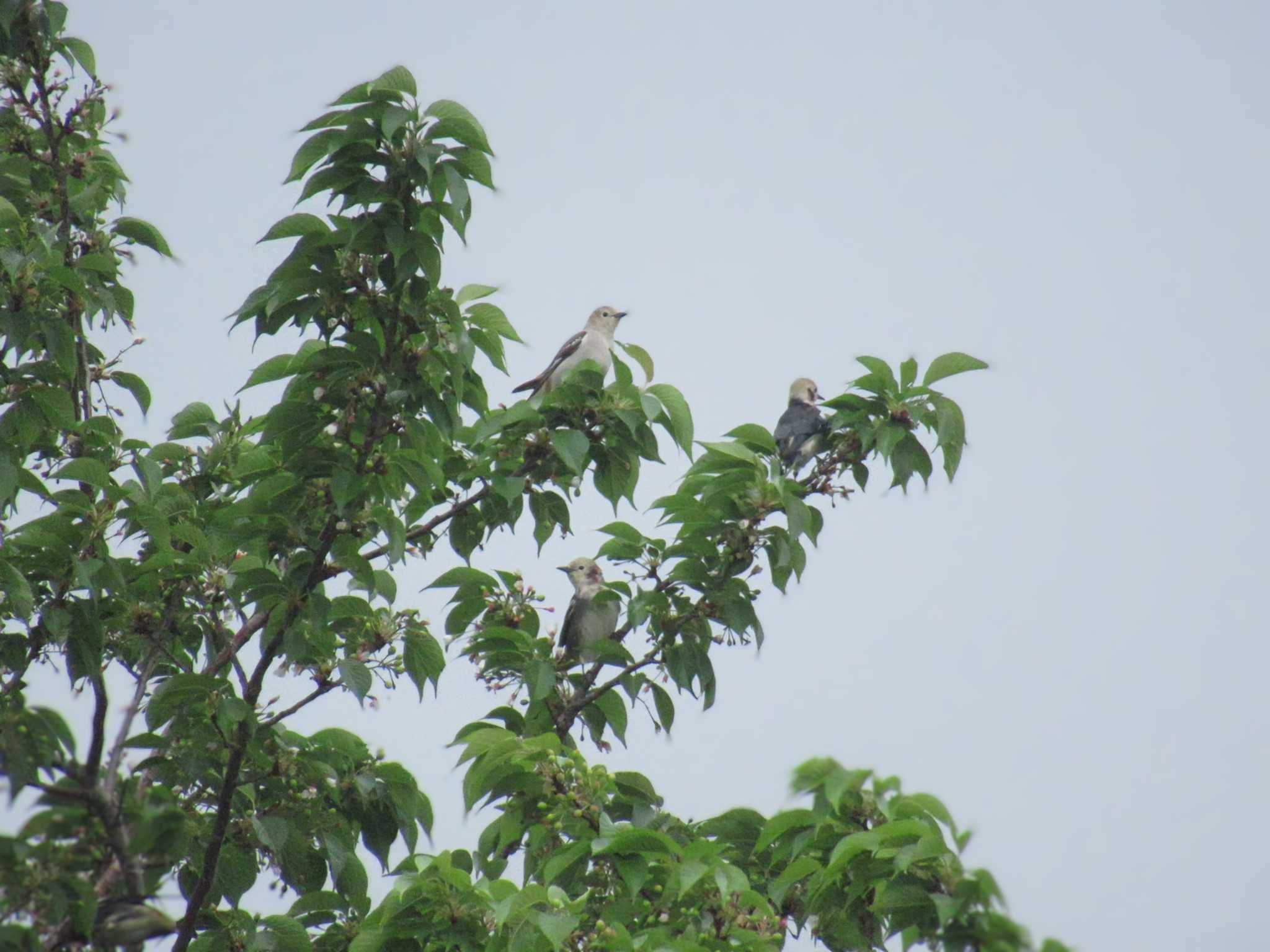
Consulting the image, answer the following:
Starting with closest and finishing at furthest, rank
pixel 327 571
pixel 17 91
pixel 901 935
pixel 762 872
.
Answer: pixel 901 935, pixel 327 571, pixel 762 872, pixel 17 91

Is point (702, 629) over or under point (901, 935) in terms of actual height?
over

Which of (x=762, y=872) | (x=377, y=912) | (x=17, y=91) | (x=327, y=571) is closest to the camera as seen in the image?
(x=377, y=912)

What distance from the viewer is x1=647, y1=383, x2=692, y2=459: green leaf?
222 inches

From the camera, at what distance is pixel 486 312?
5613mm

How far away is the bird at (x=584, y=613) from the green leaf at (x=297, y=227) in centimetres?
452

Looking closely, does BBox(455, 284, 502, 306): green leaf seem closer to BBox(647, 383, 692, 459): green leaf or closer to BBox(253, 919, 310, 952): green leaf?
BBox(647, 383, 692, 459): green leaf

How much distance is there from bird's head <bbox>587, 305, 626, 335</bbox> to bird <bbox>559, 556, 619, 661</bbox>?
2.05 metres

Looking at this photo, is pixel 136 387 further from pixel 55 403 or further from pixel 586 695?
pixel 586 695

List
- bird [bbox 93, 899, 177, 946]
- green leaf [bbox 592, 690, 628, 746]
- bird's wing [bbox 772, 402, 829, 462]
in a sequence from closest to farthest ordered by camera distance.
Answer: bird [bbox 93, 899, 177, 946], green leaf [bbox 592, 690, 628, 746], bird's wing [bbox 772, 402, 829, 462]

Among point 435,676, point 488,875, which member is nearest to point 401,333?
point 435,676

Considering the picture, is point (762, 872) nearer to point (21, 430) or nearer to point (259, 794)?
point (259, 794)

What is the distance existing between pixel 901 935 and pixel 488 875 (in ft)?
7.80

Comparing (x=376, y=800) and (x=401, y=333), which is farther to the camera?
(x=376, y=800)

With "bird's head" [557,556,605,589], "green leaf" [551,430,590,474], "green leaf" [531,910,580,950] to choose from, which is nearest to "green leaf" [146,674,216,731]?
"green leaf" [551,430,590,474]
